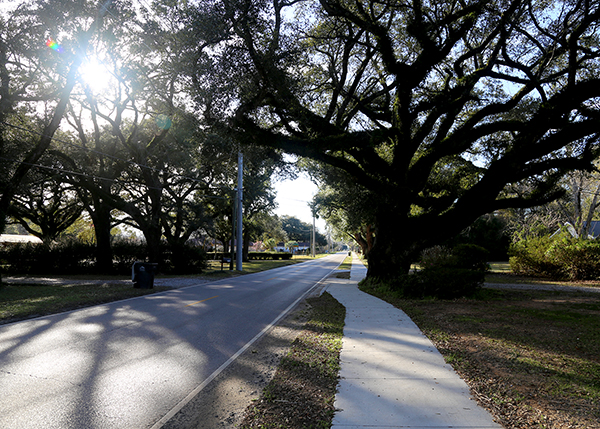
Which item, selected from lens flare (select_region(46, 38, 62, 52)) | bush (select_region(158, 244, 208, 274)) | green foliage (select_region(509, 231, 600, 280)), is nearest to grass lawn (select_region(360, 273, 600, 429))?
green foliage (select_region(509, 231, 600, 280))

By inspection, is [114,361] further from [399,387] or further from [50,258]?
[50,258]

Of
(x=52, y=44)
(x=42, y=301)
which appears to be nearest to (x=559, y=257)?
(x=42, y=301)

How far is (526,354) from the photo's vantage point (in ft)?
18.5

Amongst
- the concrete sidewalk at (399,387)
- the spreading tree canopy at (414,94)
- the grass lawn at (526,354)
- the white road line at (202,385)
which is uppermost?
the spreading tree canopy at (414,94)

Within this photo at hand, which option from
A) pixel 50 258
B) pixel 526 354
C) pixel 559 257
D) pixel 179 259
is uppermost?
pixel 559 257

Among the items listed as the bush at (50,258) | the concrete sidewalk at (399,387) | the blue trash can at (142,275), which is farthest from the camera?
the bush at (50,258)

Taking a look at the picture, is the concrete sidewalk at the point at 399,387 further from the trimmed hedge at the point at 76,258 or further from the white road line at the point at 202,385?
the trimmed hedge at the point at 76,258

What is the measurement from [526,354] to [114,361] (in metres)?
6.32

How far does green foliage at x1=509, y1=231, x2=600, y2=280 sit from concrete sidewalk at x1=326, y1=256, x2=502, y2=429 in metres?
16.5

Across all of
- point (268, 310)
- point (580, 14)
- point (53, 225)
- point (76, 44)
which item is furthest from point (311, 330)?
point (53, 225)

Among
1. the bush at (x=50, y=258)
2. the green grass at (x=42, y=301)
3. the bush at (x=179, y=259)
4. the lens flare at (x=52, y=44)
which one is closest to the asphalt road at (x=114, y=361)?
the green grass at (x=42, y=301)

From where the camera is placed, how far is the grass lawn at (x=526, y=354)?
12.4 feet

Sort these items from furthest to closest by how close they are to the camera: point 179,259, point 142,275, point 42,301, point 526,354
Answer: point 179,259 → point 142,275 → point 42,301 → point 526,354

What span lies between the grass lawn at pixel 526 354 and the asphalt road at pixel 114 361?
3.59m
